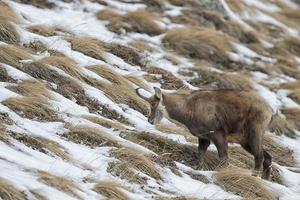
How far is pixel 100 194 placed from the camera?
20.7ft

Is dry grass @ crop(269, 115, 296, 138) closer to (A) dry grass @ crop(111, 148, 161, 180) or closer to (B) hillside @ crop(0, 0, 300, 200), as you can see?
(B) hillside @ crop(0, 0, 300, 200)

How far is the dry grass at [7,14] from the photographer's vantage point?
35.9ft

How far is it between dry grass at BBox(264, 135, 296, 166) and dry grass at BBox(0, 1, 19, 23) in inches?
178

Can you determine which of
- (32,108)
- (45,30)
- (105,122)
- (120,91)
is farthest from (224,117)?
(45,30)

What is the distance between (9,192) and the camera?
18.1ft

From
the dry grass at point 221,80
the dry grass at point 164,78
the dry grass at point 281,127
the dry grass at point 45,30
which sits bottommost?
the dry grass at point 281,127

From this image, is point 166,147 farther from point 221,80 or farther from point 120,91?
point 221,80

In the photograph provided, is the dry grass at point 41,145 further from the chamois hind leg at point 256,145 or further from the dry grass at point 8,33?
the dry grass at point 8,33

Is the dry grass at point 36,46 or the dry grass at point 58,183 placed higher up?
the dry grass at point 58,183

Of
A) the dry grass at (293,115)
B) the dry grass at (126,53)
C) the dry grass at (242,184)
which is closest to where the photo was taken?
the dry grass at (242,184)

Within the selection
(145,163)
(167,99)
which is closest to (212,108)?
(167,99)

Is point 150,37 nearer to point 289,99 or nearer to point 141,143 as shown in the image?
point 289,99

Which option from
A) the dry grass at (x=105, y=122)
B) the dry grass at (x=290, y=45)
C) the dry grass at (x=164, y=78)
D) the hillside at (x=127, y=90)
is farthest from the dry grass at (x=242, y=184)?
the dry grass at (x=290, y=45)

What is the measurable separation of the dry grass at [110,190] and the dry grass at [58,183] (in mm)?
316
